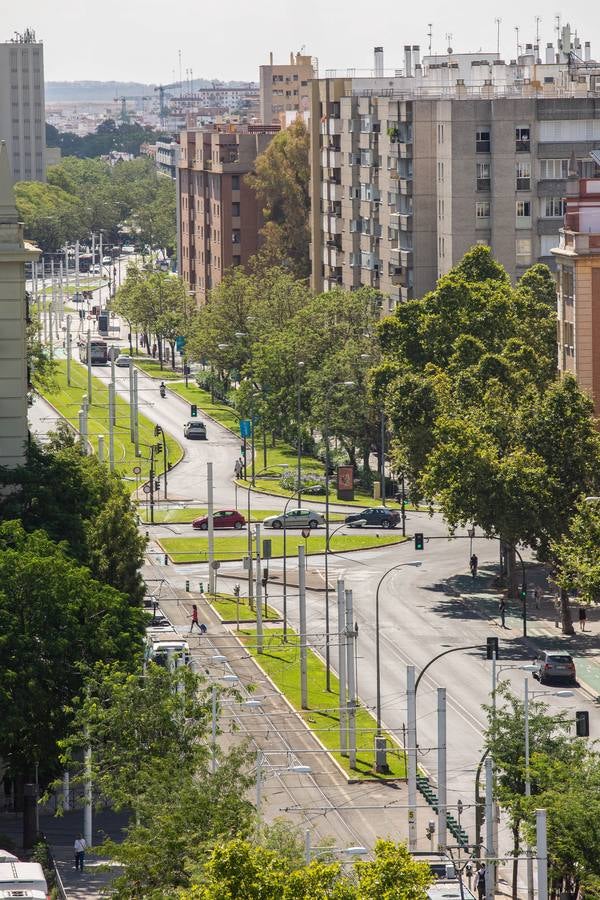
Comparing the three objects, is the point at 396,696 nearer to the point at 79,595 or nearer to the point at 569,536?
the point at 569,536

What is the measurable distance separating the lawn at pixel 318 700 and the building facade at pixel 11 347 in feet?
42.7

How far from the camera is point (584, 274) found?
12962 cm

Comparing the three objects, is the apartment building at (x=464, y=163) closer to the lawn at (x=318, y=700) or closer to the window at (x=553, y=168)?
the window at (x=553, y=168)

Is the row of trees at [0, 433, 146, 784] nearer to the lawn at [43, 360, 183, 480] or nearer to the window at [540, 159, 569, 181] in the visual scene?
the lawn at [43, 360, 183, 480]

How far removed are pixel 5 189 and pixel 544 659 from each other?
31.4 meters

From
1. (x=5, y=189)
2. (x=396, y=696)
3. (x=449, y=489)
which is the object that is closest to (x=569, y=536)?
(x=449, y=489)

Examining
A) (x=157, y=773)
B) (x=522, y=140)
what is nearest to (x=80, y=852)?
(x=157, y=773)

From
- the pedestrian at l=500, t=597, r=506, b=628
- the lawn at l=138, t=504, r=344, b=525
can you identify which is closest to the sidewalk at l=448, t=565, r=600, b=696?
the pedestrian at l=500, t=597, r=506, b=628

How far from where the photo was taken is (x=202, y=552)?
13488 centimetres

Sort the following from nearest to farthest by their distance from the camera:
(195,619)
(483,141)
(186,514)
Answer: (195,619) < (186,514) < (483,141)

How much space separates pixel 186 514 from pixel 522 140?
4330cm

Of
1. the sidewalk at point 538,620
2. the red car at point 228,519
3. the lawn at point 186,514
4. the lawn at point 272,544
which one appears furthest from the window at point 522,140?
the sidewalk at point 538,620

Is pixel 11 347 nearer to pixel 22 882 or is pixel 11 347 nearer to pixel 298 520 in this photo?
pixel 22 882

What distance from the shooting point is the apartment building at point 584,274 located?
424 ft
